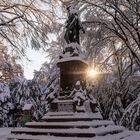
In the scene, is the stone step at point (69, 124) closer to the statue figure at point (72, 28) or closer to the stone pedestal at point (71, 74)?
the stone pedestal at point (71, 74)

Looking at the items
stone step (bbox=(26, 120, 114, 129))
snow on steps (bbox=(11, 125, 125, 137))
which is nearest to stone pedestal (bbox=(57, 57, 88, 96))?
stone step (bbox=(26, 120, 114, 129))

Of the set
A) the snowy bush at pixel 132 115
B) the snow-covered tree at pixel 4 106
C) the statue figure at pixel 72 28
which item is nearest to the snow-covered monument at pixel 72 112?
the statue figure at pixel 72 28

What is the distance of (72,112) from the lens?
11461 mm

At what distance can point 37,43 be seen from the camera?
1870 cm

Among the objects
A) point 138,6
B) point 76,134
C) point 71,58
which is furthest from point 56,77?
point 76,134

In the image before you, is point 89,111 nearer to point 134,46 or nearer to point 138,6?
point 138,6

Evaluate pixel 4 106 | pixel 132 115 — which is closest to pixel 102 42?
pixel 132 115

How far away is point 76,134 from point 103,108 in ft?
37.4

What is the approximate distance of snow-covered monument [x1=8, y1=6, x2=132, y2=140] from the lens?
1030 centimetres

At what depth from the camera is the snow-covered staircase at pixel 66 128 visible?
10000 mm

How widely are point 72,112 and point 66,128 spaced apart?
99 centimetres

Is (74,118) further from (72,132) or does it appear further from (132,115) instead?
(132,115)

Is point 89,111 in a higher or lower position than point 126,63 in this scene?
lower

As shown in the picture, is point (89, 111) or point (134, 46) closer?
point (89, 111)
